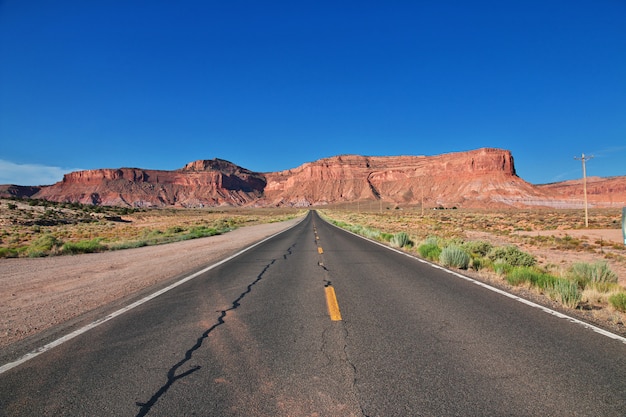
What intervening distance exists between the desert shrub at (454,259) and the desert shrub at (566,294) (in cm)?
368

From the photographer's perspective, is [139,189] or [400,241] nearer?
[400,241]

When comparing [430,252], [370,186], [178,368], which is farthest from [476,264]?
[370,186]

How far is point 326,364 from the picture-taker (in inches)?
144

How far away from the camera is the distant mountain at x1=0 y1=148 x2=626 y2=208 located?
433 ft

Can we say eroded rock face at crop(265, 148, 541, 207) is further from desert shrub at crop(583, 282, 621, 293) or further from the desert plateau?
desert shrub at crop(583, 282, 621, 293)

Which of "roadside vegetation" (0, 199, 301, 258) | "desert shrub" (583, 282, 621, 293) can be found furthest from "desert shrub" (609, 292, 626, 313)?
"roadside vegetation" (0, 199, 301, 258)

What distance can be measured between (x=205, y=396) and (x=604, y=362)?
3896mm

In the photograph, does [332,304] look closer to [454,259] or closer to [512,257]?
[454,259]

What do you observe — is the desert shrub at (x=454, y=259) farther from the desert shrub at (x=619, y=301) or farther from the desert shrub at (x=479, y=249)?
the desert shrub at (x=619, y=301)

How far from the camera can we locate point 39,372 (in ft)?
11.5

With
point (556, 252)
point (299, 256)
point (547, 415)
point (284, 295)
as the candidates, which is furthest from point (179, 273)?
point (556, 252)

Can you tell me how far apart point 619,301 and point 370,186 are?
17291 cm

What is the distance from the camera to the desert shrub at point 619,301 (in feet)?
18.4

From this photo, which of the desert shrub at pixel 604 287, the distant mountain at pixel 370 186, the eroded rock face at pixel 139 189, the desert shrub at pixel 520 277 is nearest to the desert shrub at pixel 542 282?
the desert shrub at pixel 520 277
